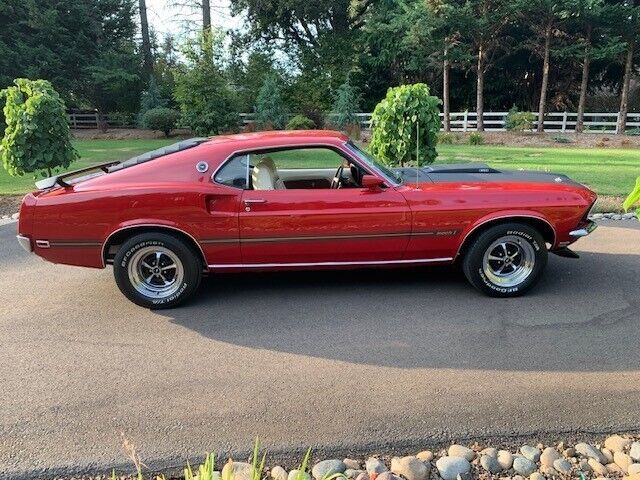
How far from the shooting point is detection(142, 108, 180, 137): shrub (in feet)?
89.8

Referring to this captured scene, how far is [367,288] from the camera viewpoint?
507 centimetres

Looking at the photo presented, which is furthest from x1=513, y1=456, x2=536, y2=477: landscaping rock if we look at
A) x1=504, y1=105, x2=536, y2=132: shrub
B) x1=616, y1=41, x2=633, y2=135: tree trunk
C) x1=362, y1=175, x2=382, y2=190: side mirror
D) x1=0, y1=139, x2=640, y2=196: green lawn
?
x1=616, y1=41, x2=633, y2=135: tree trunk

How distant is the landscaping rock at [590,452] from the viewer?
2.65m

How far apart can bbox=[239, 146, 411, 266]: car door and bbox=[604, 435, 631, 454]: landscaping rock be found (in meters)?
2.26

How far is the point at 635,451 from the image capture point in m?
2.68

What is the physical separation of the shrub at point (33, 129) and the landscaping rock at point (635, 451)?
961 cm

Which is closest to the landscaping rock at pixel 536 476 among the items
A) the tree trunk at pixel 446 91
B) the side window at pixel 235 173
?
the side window at pixel 235 173

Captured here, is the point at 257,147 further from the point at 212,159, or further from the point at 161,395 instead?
the point at 161,395

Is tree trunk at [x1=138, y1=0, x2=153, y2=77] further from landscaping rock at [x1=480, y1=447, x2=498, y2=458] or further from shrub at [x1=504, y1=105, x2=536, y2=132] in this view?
landscaping rock at [x1=480, y1=447, x2=498, y2=458]

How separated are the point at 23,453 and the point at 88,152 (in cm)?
1915

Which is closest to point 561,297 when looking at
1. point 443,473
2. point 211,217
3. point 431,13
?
point 443,473

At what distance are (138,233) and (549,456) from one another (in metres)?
3.50

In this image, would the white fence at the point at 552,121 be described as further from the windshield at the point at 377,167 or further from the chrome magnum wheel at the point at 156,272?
the chrome magnum wheel at the point at 156,272

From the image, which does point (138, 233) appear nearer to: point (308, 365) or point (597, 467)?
point (308, 365)
